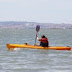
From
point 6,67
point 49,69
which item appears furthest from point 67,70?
point 6,67

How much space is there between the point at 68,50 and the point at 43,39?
2.67m

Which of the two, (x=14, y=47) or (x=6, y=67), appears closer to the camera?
(x=6, y=67)

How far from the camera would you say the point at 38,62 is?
71.9 ft

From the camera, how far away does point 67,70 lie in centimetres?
1852

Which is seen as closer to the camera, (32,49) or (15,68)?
(15,68)

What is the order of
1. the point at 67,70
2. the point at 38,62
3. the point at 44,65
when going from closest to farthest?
the point at 67,70
the point at 44,65
the point at 38,62

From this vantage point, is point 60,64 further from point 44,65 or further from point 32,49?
point 32,49

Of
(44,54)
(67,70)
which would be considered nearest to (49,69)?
(67,70)

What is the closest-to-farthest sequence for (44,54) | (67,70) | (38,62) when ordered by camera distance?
(67,70) < (38,62) < (44,54)

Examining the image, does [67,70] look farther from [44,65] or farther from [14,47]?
[14,47]

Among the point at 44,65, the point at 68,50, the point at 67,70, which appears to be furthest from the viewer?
the point at 68,50

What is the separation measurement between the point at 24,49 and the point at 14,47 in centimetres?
92

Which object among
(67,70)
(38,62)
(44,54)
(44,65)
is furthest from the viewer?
(44,54)

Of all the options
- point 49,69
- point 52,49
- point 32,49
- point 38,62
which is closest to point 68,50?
point 52,49
